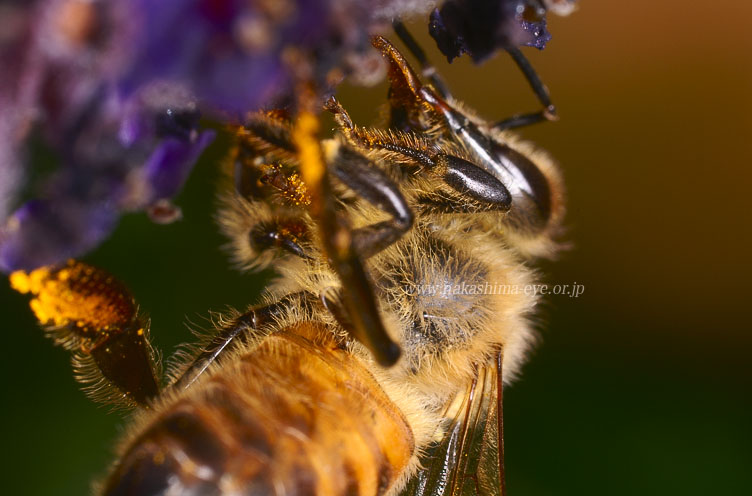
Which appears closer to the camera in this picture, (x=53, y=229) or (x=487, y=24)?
(x=53, y=229)

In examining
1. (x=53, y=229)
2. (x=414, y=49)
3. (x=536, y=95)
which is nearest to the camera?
(x=53, y=229)

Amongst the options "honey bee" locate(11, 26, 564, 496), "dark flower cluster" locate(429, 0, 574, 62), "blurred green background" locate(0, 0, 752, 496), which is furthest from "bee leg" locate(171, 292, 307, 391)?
"blurred green background" locate(0, 0, 752, 496)

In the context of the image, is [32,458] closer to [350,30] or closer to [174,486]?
[174,486]

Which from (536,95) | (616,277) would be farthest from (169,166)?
(616,277)

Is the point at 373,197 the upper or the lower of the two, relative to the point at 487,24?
lower

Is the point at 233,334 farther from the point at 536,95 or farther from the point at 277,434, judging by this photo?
the point at 536,95

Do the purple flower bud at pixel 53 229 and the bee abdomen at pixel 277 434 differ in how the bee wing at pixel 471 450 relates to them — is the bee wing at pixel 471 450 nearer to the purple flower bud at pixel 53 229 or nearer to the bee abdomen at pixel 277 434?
the bee abdomen at pixel 277 434

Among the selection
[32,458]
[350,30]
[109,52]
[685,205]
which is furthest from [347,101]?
[109,52]
